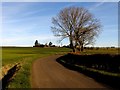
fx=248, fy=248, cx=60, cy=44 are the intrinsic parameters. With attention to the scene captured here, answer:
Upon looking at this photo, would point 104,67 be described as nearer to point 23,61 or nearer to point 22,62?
point 22,62

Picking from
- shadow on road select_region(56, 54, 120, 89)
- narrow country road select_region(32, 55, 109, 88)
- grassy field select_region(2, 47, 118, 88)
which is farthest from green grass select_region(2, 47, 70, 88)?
shadow on road select_region(56, 54, 120, 89)

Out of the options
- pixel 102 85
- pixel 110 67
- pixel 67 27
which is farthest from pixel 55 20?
pixel 102 85

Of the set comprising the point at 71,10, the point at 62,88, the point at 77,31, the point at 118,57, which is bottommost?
the point at 62,88

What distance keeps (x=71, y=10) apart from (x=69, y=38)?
8720 mm

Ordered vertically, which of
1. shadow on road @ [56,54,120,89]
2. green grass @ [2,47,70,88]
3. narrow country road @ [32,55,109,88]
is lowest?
green grass @ [2,47,70,88]

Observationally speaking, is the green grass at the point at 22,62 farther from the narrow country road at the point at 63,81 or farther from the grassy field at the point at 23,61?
the narrow country road at the point at 63,81

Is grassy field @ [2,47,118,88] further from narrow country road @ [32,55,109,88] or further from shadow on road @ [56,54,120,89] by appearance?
shadow on road @ [56,54,120,89]

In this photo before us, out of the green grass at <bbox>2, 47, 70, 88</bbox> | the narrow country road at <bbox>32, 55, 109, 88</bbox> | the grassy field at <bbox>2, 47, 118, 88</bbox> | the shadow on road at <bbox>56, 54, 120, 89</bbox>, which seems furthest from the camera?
the grassy field at <bbox>2, 47, 118, 88</bbox>

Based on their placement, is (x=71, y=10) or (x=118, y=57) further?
(x=71, y=10)

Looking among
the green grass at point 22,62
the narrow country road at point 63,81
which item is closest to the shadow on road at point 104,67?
the narrow country road at point 63,81

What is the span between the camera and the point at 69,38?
76188mm

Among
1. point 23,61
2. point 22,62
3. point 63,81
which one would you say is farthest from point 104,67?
point 23,61

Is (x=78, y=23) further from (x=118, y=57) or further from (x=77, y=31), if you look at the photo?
(x=118, y=57)

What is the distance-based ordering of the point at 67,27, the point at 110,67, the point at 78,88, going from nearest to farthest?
the point at 78,88 → the point at 110,67 → the point at 67,27
